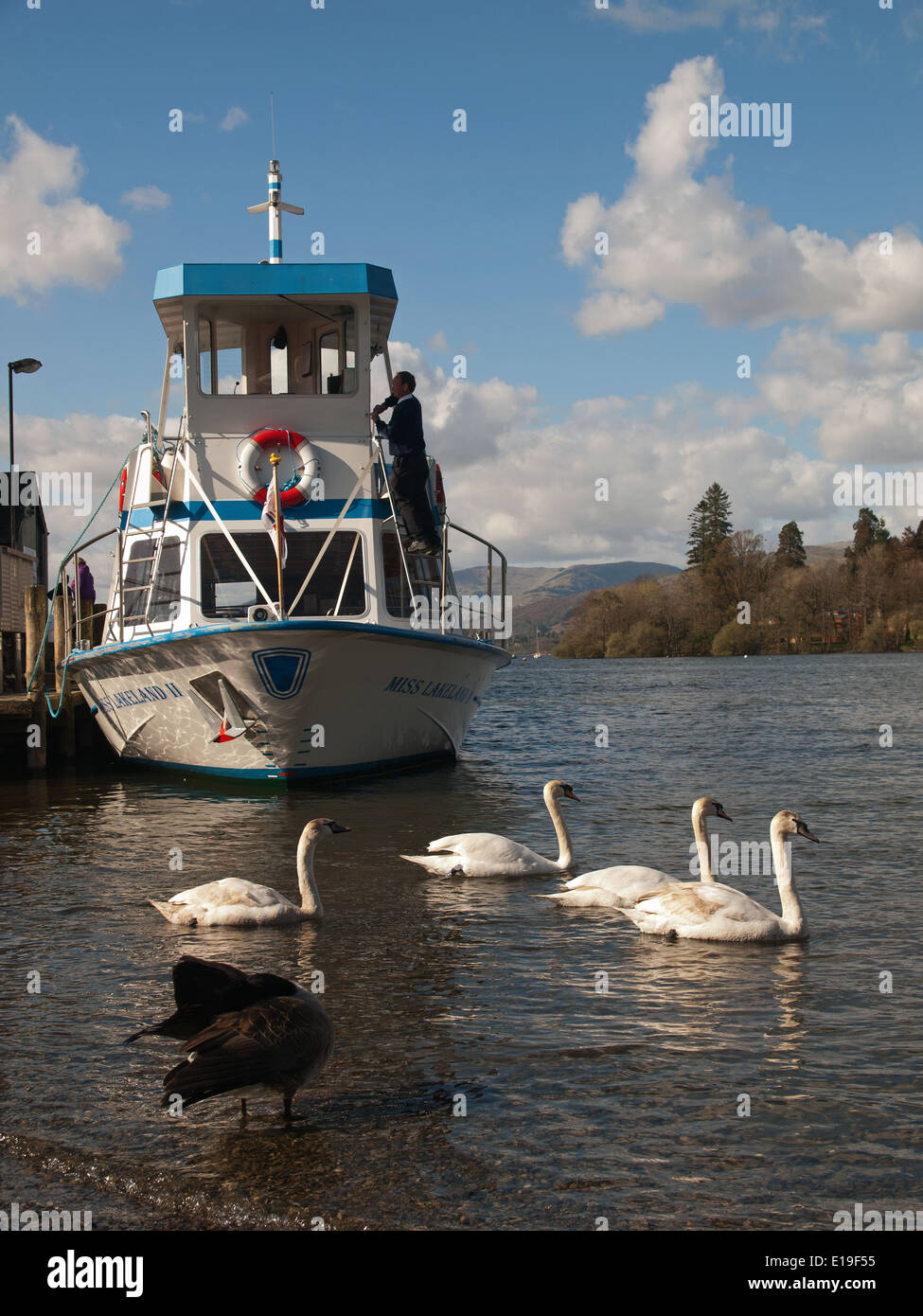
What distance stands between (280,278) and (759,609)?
129 metres

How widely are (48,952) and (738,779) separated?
14.3 metres

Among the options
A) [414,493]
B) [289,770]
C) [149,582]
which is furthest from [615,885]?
[149,582]

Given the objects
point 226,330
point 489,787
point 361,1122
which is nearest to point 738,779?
point 489,787

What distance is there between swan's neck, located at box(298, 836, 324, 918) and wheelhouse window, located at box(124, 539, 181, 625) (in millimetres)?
8544

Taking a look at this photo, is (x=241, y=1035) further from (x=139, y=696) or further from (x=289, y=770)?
(x=139, y=696)

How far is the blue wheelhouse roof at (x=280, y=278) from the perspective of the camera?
61.7 feet

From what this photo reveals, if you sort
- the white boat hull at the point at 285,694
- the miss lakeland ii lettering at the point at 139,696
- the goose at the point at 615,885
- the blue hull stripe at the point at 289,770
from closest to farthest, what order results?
the goose at the point at 615,885 < the white boat hull at the point at 285,694 < the blue hull stripe at the point at 289,770 < the miss lakeland ii lettering at the point at 139,696

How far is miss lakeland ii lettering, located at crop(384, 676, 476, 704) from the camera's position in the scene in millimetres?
17766

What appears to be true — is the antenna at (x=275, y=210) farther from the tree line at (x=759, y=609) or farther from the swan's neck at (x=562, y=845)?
the tree line at (x=759, y=609)

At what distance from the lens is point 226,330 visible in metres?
19.7

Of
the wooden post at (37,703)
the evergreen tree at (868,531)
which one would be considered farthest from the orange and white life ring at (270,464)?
the evergreen tree at (868,531)

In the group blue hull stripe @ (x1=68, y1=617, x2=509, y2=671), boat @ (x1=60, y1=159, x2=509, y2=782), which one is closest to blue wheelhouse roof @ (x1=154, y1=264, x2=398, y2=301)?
boat @ (x1=60, y1=159, x2=509, y2=782)

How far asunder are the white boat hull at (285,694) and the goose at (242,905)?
620 cm
